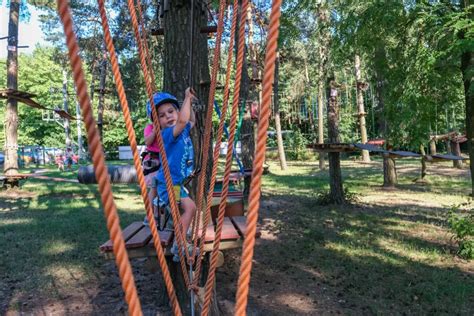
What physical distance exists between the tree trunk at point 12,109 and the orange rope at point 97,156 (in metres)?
10.3

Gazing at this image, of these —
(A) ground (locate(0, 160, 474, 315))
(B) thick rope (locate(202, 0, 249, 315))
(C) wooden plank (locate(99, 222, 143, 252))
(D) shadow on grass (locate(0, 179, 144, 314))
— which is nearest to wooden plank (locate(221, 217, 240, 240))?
(C) wooden plank (locate(99, 222, 143, 252))

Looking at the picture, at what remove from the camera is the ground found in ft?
10.7

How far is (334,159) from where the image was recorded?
7508mm

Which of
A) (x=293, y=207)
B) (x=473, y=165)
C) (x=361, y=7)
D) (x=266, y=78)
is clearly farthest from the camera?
(x=293, y=207)

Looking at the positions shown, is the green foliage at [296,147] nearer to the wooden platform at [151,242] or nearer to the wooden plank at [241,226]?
the wooden plank at [241,226]

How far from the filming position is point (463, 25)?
11.9ft

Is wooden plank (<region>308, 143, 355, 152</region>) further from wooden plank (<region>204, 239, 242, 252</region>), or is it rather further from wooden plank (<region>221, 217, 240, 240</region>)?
wooden plank (<region>204, 239, 242, 252</region>)

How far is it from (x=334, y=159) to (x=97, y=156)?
7.12 metres

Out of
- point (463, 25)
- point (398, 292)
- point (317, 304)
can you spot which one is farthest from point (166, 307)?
point (463, 25)

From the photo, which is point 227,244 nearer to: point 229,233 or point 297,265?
point 229,233

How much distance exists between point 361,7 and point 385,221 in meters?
3.17

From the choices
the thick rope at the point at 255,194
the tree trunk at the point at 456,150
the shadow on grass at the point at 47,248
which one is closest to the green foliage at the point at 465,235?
the shadow on grass at the point at 47,248

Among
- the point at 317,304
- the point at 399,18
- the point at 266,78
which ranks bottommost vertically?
the point at 317,304

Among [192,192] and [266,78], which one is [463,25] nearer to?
[192,192]
